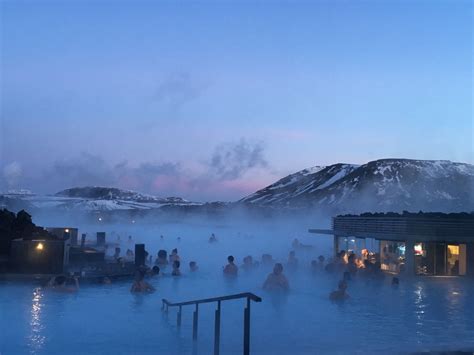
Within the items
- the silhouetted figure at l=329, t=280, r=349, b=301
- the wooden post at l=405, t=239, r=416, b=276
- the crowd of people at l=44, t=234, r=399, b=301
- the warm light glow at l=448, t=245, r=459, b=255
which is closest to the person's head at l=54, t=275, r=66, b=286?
the crowd of people at l=44, t=234, r=399, b=301

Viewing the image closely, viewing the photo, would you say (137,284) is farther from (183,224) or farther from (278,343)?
(183,224)

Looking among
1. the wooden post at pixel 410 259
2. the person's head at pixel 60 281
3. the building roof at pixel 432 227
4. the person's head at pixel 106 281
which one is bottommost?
the person's head at pixel 106 281

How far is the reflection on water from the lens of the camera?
32.7 ft

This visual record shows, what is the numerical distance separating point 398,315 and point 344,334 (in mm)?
2956

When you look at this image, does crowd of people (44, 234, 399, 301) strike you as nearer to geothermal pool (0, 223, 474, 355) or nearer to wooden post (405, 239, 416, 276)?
geothermal pool (0, 223, 474, 355)

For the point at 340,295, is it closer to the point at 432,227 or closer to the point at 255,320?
the point at 255,320

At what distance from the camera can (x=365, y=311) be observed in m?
14.4

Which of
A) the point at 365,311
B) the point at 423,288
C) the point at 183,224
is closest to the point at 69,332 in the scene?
the point at 365,311

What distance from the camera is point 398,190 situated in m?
163

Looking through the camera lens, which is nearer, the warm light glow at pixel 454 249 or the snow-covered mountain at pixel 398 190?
the warm light glow at pixel 454 249

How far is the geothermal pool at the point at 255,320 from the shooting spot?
1005 centimetres

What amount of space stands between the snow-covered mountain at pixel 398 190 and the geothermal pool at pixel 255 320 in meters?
129

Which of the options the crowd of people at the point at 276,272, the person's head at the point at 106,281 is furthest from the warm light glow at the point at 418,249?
the person's head at the point at 106,281

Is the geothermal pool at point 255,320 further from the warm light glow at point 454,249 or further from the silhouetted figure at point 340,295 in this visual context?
the warm light glow at point 454,249
